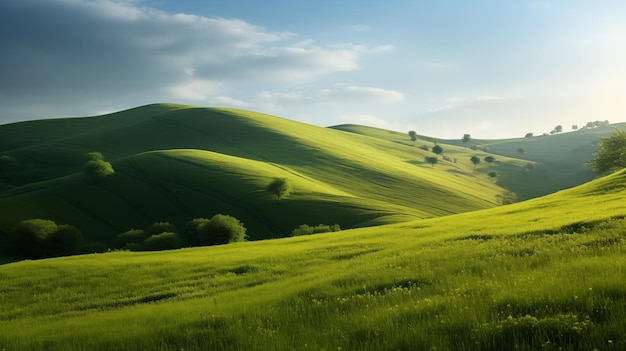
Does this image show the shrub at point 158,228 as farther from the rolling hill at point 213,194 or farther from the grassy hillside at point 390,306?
the grassy hillside at point 390,306

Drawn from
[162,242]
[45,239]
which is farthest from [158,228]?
[45,239]

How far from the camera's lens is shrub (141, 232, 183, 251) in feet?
305

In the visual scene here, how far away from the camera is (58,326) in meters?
14.6

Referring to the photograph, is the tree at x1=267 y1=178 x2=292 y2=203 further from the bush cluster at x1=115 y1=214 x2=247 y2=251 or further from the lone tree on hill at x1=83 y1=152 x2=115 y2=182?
the lone tree on hill at x1=83 y1=152 x2=115 y2=182

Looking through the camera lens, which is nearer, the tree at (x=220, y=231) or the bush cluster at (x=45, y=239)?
the bush cluster at (x=45, y=239)

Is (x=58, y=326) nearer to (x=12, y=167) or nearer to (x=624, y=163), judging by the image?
(x=624, y=163)

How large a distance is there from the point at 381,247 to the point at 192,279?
11270mm

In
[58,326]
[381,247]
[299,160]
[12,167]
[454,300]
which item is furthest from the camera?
[299,160]

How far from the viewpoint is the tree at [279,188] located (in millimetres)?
123875

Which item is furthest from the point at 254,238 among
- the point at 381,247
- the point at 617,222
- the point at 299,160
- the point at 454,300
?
the point at 454,300

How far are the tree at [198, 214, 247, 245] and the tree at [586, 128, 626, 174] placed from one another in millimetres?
76410

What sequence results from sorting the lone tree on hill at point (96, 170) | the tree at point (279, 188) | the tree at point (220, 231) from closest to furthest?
the tree at point (220, 231) < the tree at point (279, 188) < the lone tree on hill at point (96, 170)

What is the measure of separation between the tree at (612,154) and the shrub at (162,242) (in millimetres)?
88391

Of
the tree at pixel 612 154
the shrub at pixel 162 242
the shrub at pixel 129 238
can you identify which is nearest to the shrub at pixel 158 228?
the shrub at pixel 129 238
